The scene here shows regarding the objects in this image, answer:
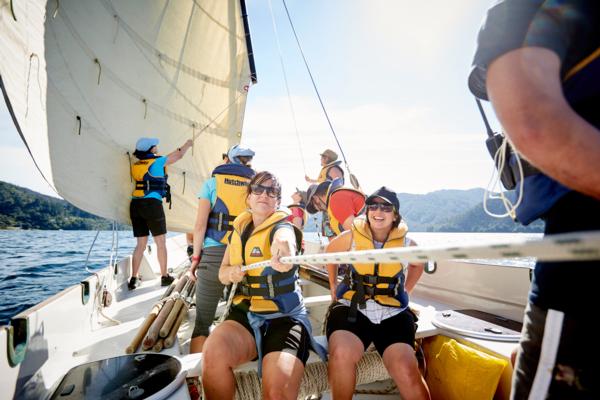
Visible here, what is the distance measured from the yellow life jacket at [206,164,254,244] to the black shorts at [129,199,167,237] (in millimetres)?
1709

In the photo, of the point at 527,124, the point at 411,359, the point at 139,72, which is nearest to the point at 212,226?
the point at 411,359

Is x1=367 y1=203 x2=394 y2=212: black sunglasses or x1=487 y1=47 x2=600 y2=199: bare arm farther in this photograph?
x1=367 y1=203 x2=394 y2=212: black sunglasses

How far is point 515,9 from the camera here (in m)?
0.62

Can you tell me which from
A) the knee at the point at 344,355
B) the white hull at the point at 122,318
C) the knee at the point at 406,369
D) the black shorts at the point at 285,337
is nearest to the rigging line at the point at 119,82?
the white hull at the point at 122,318

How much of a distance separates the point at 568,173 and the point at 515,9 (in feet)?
1.13

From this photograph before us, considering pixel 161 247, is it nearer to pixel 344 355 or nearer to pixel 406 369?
pixel 344 355

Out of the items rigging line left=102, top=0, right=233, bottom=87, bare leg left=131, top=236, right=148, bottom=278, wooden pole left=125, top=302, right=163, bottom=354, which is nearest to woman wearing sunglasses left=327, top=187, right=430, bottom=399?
wooden pole left=125, top=302, right=163, bottom=354

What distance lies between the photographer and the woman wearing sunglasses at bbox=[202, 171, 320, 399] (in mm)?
1687

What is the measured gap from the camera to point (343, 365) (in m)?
1.86

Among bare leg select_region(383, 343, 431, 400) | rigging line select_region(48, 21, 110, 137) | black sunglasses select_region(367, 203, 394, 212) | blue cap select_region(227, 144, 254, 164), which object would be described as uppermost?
rigging line select_region(48, 21, 110, 137)

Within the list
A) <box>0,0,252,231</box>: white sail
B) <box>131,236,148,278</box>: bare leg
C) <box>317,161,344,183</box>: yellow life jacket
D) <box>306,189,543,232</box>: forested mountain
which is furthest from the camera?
<box>306,189,543,232</box>: forested mountain

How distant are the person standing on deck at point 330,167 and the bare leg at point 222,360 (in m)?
3.39

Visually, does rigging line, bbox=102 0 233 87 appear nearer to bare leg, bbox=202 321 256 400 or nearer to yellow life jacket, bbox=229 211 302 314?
yellow life jacket, bbox=229 211 302 314

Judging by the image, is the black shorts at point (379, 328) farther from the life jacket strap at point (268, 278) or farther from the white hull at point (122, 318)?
the life jacket strap at point (268, 278)
